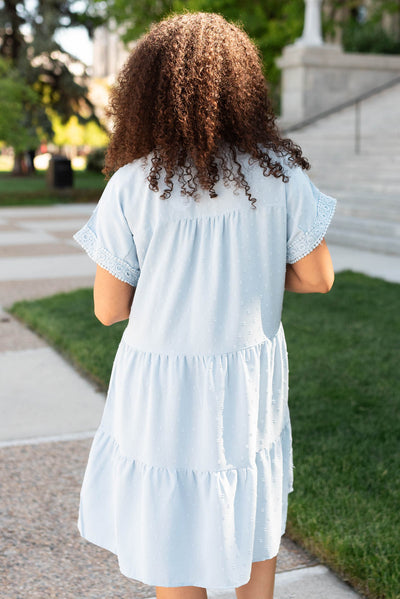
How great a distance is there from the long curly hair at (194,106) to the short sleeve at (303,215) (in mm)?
45

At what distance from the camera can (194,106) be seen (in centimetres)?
178

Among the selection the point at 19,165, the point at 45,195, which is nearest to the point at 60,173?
the point at 45,195

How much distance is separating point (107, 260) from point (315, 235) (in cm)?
53

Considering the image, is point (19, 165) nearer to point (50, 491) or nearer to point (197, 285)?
point (50, 491)

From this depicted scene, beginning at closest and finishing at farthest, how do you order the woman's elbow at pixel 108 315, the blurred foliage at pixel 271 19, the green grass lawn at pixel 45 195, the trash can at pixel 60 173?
1. the woman's elbow at pixel 108 315
2. the green grass lawn at pixel 45 195
3. the blurred foliage at pixel 271 19
4. the trash can at pixel 60 173

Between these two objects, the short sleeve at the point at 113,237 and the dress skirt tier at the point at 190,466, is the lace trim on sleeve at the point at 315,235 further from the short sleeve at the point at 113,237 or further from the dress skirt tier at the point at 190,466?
the short sleeve at the point at 113,237

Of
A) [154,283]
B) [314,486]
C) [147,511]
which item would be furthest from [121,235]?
[314,486]

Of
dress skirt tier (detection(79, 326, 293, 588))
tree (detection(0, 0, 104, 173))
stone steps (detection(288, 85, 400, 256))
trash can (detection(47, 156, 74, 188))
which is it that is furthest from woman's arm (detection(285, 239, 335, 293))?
tree (detection(0, 0, 104, 173))

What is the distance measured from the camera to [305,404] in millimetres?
4504

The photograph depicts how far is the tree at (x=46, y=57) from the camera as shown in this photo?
35.2 m

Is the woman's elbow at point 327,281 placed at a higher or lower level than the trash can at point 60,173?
higher

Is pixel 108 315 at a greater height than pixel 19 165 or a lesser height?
greater

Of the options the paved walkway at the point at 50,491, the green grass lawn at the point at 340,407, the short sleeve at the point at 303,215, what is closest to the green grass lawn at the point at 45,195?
the green grass lawn at the point at 340,407

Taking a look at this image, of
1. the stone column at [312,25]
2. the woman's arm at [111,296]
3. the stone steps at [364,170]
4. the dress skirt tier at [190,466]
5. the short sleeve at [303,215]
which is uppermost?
the stone column at [312,25]
